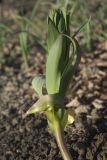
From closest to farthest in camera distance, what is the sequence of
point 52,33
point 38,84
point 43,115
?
point 52,33, point 38,84, point 43,115

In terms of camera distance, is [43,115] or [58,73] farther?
[43,115]

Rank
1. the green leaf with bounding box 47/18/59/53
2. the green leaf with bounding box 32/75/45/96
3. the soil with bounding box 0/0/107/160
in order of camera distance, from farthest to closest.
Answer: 1. the soil with bounding box 0/0/107/160
2. the green leaf with bounding box 32/75/45/96
3. the green leaf with bounding box 47/18/59/53

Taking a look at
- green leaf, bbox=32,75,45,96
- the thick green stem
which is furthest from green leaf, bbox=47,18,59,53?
the thick green stem

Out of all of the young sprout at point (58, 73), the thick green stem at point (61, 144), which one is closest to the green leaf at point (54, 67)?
the young sprout at point (58, 73)

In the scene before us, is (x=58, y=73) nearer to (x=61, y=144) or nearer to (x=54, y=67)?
(x=54, y=67)

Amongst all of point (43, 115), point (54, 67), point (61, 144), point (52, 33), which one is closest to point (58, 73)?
point (54, 67)

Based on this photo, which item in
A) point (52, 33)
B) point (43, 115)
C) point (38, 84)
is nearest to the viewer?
point (52, 33)

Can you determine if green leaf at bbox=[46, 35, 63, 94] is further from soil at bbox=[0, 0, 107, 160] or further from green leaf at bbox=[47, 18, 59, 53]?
soil at bbox=[0, 0, 107, 160]

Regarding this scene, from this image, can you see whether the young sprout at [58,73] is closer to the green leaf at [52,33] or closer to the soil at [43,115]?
the green leaf at [52,33]
